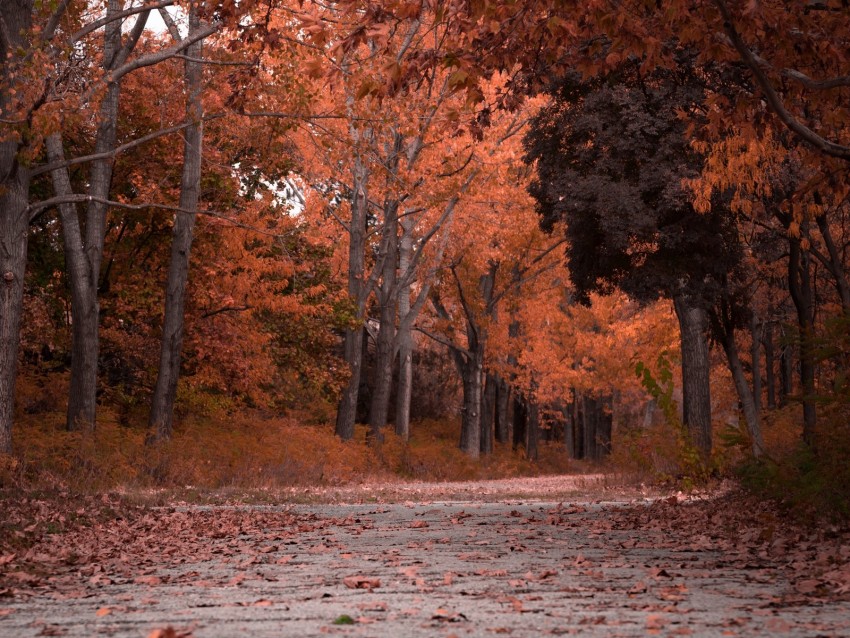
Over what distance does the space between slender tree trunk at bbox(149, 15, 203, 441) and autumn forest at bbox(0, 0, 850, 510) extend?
2.3 inches

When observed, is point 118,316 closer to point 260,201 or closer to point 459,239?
point 260,201

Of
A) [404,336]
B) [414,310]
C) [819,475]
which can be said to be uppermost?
[414,310]

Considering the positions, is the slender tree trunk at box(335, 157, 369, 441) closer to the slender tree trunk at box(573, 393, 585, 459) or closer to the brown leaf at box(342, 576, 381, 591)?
the brown leaf at box(342, 576, 381, 591)

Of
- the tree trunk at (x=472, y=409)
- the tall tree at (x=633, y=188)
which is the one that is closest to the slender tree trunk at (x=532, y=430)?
the tree trunk at (x=472, y=409)

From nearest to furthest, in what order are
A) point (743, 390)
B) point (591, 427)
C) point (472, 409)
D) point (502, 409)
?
point (743, 390) < point (472, 409) < point (502, 409) < point (591, 427)

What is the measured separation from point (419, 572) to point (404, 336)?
2654cm

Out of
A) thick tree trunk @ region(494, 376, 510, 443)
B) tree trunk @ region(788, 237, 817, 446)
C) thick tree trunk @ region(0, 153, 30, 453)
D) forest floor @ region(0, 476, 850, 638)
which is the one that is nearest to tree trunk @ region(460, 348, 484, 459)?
thick tree trunk @ region(494, 376, 510, 443)

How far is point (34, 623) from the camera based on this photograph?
5734mm

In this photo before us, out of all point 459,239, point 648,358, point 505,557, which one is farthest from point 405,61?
point 648,358

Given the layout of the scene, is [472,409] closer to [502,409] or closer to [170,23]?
[502,409]

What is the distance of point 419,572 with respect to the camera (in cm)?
762

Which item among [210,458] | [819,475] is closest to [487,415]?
[210,458]

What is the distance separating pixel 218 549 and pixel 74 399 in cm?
1225

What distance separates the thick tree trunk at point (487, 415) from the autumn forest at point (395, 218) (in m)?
1.44
